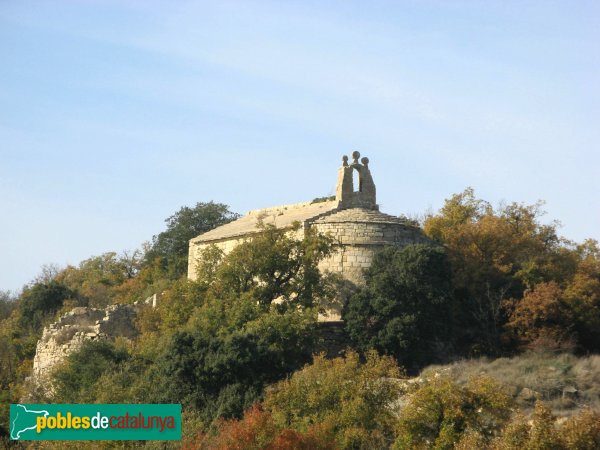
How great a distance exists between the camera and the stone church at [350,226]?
35.5 m

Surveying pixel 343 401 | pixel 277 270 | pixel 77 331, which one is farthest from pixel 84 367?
pixel 343 401

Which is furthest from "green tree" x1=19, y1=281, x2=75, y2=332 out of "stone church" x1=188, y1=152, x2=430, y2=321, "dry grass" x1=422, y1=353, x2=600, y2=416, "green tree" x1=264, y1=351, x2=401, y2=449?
"dry grass" x1=422, y1=353, x2=600, y2=416

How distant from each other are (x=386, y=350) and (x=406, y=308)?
1479 millimetres

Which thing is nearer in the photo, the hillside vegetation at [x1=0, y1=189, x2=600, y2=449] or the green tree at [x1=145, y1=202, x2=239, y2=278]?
the hillside vegetation at [x1=0, y1=189, x2=600, y2=449]

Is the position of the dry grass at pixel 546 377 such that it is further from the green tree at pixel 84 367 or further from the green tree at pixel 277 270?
the green tree at pixel 84 367

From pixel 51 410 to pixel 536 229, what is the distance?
→ 17.9 meters

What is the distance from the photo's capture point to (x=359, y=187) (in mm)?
38531

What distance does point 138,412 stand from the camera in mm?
28797

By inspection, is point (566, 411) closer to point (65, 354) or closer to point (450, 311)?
point (450, 311)

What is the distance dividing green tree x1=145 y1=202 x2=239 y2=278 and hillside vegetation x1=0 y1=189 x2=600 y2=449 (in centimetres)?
1488

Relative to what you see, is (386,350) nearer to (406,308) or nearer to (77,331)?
(406,308)

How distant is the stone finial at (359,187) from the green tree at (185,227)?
1766 cm

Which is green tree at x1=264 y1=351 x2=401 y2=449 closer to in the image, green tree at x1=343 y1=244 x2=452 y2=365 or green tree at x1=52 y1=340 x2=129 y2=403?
green tree at x1=343 y1=244 x2=452 y2=365

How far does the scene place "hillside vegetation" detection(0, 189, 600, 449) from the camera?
84.6 feet
